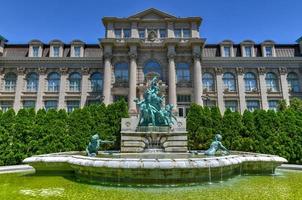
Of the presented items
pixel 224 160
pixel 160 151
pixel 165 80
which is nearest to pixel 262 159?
pixel 224 160

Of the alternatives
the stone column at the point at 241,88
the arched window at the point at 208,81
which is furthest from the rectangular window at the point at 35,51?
the stone column at the point at 241,88

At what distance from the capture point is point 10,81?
1673 inches

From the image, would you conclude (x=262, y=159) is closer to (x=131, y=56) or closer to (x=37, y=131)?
(x=37, y=131)

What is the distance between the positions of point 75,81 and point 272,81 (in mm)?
35895

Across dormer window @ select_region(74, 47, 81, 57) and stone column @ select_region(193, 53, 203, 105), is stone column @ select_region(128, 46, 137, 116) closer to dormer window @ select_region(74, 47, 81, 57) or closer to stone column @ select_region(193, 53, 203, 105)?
stone column @ select_region(193, 53, 203, 105)

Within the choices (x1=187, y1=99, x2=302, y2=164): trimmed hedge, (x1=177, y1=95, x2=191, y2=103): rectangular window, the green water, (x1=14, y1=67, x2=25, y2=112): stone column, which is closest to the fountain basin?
the green water

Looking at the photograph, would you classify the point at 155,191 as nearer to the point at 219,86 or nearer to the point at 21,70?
the point at 219,86

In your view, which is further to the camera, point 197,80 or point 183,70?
point 183,70

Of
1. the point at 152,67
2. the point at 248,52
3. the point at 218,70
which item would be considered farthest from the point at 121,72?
the point at 248,52

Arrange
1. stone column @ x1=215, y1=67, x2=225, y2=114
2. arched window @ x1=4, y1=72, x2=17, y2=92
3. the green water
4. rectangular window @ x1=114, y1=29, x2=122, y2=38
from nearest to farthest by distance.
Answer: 1. the green water
2. rectangular window @ x1=114, y1=29, x2=122, y2=38
3. stone column @ x1=215, y1=67, x2=225, y2=114
4. arched window @ x1=4, y1=72, x2=17, y2=92

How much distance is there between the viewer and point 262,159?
11633mm

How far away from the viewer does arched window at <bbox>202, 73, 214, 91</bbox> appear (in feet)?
140

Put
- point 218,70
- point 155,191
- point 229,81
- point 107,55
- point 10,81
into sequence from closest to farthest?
point 155,191 < point 107,55 < point 10,81 < point 218,70 < point 229,81

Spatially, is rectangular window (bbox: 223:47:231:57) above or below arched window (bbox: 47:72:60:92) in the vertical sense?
above
